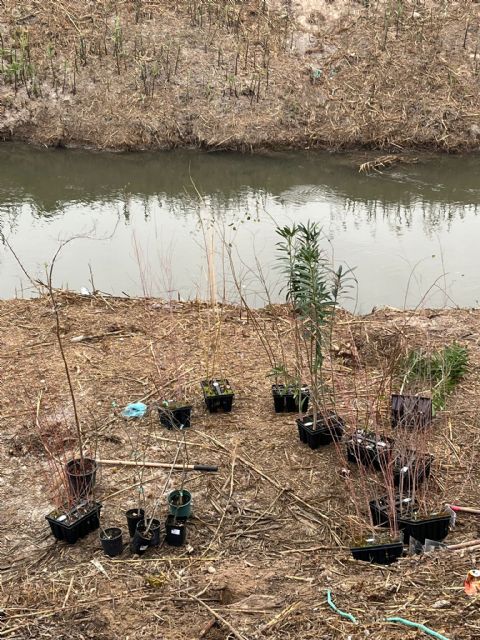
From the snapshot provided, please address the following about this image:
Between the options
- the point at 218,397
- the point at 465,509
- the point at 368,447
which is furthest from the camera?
the point at 218,397

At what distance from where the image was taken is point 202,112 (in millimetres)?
12406

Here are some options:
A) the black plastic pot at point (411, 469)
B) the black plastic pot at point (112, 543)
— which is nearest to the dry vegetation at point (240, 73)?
the black plastic pot at point (411, 469)

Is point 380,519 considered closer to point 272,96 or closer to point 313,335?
point 313,335

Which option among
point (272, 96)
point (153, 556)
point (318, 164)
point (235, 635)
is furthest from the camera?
point (272, 96)

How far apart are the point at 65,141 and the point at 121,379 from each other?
27.2ft

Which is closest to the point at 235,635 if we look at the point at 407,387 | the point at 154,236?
the point at 407,387

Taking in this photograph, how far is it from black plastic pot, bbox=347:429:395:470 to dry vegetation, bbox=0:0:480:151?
8.93 meters

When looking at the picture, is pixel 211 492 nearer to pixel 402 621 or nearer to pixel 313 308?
pixel 313 308

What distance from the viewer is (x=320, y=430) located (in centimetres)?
407

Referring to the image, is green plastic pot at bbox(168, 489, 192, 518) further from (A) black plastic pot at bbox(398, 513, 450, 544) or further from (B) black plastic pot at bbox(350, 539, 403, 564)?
(A) black plastic pot at bbox(398, 513, 450, 544)

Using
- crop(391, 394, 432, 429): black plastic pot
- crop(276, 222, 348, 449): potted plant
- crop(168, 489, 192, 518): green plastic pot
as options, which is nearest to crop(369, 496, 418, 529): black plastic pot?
crop(391, 394, 432, 429): black plastic pot

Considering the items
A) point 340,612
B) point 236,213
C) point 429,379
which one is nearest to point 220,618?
point 340,612

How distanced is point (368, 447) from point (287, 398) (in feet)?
2.54

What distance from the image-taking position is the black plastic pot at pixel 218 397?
14.6 ft
